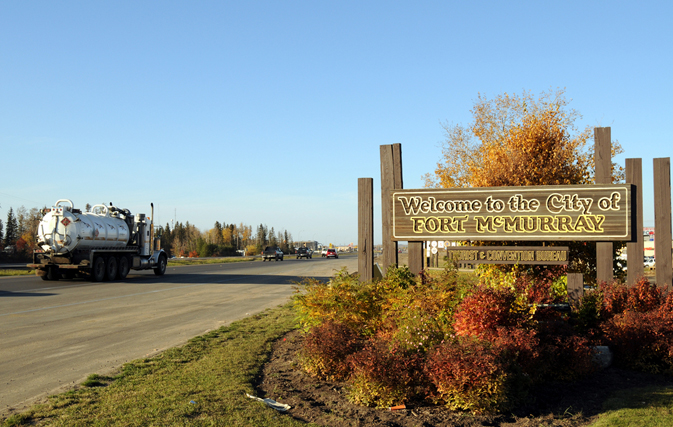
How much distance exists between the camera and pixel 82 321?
1224 centimetres

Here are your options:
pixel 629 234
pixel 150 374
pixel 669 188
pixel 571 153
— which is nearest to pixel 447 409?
pixel 150 374

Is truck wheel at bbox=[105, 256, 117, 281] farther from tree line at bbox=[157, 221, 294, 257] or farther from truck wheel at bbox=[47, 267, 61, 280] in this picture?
tree line at bbox=[157, 221, 294, 257]

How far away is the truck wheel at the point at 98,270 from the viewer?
82.8ft

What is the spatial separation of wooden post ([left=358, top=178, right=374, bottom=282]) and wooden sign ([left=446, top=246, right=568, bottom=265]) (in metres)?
1.56

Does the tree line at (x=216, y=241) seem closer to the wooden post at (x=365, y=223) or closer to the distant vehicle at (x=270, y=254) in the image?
the distant vehicle at (x=270, y=254)

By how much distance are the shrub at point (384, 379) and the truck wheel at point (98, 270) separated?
22783 millimetres

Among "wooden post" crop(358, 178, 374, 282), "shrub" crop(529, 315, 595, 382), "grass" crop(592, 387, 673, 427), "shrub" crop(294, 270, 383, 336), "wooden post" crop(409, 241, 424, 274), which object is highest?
"wooden post" crop(358, 178, 374, 282)

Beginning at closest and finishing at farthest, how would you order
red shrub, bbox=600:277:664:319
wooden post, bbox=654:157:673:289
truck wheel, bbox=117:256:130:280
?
1. red shrub, bbox=600:277:664:319
2. wooden post, bbox=654:157:673:289
3. truck wheel, bbox=117:256:130:280

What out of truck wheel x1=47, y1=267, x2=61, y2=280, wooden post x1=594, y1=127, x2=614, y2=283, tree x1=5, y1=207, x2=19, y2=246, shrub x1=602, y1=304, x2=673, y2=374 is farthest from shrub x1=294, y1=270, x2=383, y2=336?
tree x1=5, y1=207, x2=19, y2=246

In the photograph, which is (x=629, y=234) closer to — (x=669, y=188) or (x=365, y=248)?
(x=669, y=188)

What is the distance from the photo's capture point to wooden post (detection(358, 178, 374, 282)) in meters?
10.3

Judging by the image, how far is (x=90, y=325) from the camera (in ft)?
38.3

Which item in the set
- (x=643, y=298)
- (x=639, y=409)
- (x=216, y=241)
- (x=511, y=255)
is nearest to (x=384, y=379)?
(x=639, y=409)

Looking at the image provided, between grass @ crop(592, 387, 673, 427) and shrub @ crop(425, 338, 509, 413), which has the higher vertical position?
shrub @ crop(425, 338, 509, 413)
